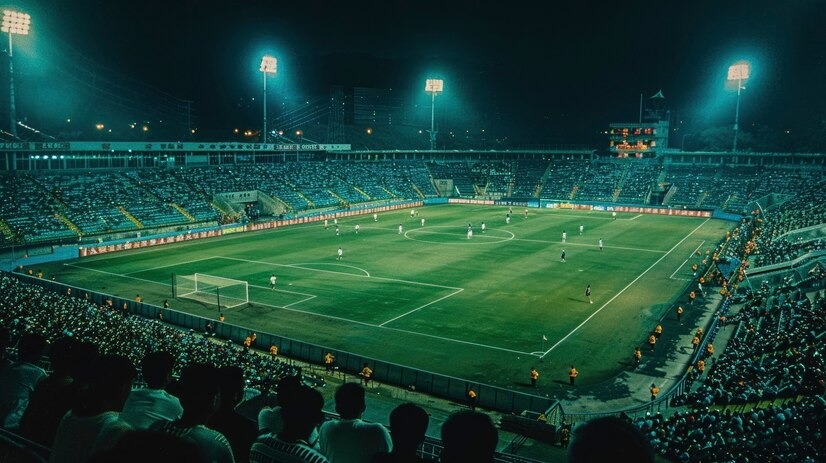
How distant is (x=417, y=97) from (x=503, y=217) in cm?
8569

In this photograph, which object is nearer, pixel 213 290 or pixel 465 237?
pixel 213 290

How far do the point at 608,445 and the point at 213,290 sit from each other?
38195 millimetres

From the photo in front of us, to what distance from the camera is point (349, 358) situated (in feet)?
84.0

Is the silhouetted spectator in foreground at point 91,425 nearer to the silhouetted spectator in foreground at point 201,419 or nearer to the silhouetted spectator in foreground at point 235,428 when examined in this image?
the silhouetted spectator in foreground at point 201,419

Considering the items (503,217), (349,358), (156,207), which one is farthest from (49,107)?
(349,358)

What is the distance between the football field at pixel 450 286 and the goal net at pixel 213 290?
71 cm

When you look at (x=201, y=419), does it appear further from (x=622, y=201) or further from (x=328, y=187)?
(x=622, y=201)

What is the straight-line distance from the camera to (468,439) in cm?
364

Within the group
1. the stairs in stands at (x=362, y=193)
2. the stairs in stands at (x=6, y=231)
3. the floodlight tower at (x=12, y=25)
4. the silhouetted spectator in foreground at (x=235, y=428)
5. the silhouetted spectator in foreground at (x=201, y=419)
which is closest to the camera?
the silhouetted spectator in foreground at (x=201, y=419)

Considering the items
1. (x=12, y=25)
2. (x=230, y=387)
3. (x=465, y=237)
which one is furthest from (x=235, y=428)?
(x=12, y=25)

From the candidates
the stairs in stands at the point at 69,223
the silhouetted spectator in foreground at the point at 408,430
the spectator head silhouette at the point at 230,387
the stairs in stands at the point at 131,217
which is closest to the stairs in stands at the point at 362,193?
the stairs in stands at the point at 131,217

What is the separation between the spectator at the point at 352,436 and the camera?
17.3ft

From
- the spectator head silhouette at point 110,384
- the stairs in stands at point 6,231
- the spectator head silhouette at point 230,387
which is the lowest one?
the stairs in stands at point 6,231

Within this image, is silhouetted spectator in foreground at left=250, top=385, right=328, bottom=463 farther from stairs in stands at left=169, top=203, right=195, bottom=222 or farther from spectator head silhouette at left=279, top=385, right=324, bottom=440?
stairs in stands at left=169, top=203, right=195, bottom=222
